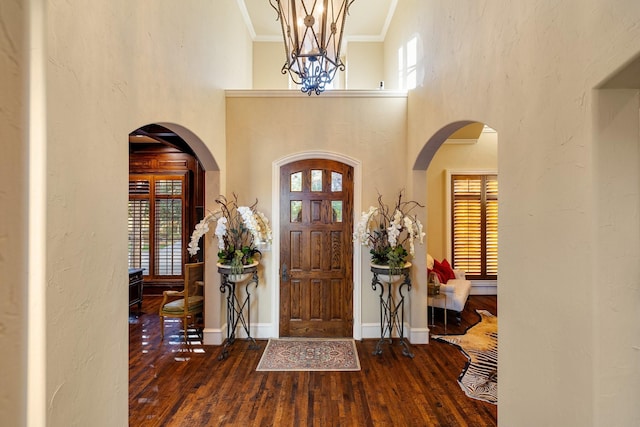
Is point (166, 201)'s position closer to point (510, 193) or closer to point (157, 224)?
point (157, 224)

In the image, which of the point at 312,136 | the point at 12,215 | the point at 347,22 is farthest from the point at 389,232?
the point at 347,22

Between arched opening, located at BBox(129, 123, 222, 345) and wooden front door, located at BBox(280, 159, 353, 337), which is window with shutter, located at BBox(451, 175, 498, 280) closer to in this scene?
wooden front door, located at BBox(280, 159, 353, 337)

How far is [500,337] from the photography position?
2.13 m

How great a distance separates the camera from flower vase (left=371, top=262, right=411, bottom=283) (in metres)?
3.80

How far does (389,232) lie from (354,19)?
442 centimetres

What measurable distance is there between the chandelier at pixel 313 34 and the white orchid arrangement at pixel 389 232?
1.97 metres

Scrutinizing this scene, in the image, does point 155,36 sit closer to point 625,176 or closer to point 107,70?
point 107,70

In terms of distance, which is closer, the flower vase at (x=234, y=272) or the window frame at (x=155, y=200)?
the flower vase at (x=234, y=272)

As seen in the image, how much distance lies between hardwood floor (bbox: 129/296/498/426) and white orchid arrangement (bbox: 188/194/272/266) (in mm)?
1213

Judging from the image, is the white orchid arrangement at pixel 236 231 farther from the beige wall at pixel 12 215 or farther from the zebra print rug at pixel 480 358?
the beige wall at pixel 12 215

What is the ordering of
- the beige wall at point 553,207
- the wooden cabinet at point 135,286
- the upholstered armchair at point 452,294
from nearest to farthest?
1. the beige wall at point 553,207
2. the upholstered armchair at point 452,294
3. the wooden cabinet at point 135,286

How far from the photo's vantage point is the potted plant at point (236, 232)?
377cm

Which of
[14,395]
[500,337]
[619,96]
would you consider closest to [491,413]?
[500,337]

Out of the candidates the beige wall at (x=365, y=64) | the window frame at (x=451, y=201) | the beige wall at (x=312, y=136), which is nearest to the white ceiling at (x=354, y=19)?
the beige wall at (x=365, y=64)
